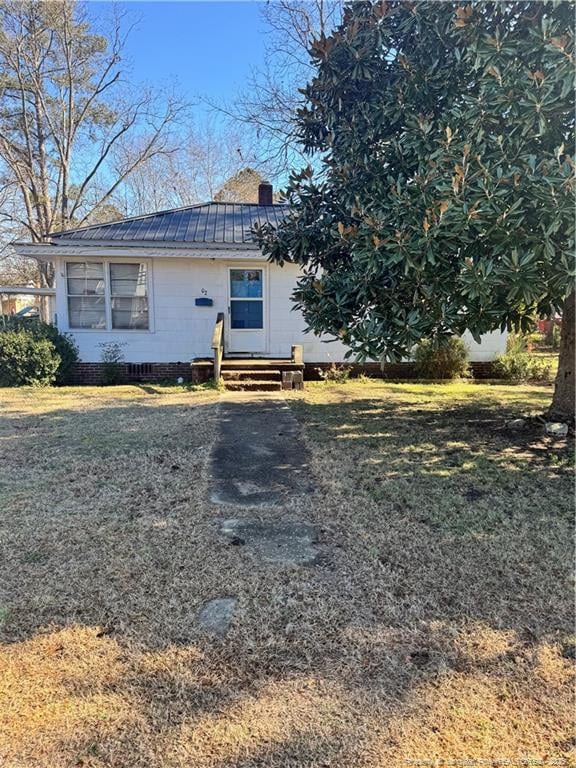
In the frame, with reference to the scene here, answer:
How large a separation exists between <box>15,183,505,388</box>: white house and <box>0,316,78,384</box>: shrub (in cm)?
53

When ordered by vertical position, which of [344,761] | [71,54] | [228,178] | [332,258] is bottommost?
[344,761]

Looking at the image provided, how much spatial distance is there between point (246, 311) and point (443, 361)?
467 centimetres

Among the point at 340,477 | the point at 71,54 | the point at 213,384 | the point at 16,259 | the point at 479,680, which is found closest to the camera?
the point at 479,680

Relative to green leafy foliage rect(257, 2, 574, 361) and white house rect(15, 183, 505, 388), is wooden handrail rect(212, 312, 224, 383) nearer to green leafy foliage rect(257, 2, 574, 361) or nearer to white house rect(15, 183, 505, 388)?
white house rect(15, 183, 505, 388)

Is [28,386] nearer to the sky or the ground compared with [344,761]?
nearer to the sky

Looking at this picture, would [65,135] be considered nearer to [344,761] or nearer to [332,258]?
[332,258]

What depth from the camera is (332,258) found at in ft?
19.7

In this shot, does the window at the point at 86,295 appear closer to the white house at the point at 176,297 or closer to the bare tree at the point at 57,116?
the white house at the point at 176,297

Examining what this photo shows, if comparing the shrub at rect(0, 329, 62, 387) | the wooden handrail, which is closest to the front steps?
the wooden handrail

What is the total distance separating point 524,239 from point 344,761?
386 centimetres

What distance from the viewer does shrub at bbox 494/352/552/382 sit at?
11766 mm

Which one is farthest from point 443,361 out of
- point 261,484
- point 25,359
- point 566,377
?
point 25,359

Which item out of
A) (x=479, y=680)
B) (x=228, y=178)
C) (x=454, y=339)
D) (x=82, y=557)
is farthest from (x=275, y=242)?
(x=228, y=178)

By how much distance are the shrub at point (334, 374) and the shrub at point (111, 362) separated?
4.47 m
